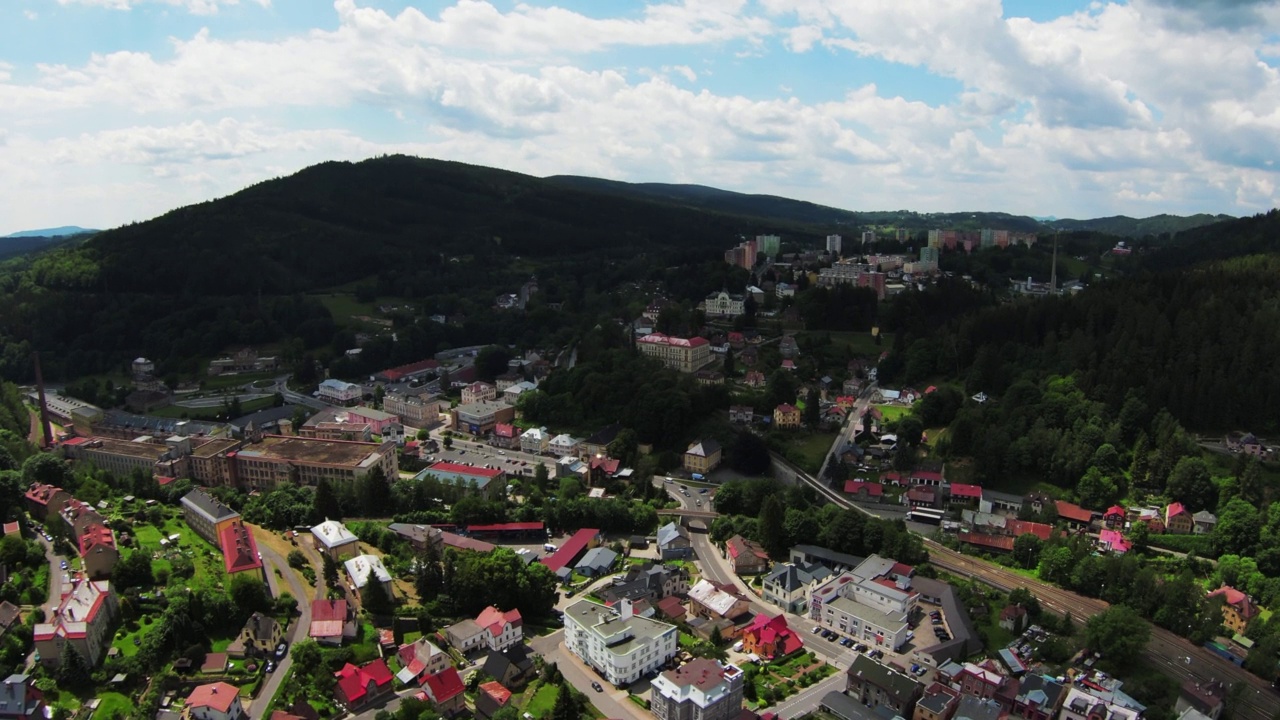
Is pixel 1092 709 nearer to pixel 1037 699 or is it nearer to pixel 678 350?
pixel 1037 699

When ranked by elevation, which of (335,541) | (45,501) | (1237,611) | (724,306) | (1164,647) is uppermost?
(724,306)

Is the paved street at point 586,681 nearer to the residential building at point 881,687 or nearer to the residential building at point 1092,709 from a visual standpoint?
the residential building at point 881,687

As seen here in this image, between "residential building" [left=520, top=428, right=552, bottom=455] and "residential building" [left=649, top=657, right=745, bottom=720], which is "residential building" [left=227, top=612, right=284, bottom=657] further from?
"residential building" [left=520, top=428, right=552, bottom=455]

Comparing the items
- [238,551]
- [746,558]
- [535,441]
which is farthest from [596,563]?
[535,441]


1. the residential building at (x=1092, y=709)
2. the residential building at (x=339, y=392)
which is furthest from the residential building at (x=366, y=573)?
the residential building at (x=339, y=392)

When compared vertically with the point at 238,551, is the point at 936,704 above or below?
below

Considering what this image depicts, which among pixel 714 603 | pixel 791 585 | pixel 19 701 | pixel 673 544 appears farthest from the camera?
pixel 673 544

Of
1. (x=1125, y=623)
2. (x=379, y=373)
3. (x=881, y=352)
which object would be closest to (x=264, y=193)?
(x=379, y=373)
